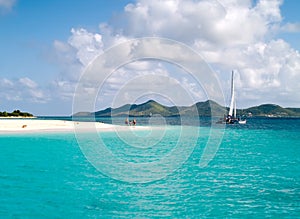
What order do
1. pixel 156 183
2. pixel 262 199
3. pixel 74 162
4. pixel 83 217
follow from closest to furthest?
pixel 83 217, pixel 262 199, pixel 156 183, pixel 74 162

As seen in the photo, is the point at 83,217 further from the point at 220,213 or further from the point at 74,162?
the point at 74,162

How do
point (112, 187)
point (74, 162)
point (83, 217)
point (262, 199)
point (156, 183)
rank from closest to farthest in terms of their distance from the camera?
point (83, 217), point (262, 199), point (112, 187), point (156, 183), point (74, 162)

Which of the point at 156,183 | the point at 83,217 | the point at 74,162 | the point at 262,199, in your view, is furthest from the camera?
the point at 74,162

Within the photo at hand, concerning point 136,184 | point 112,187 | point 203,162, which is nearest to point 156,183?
point 136,184

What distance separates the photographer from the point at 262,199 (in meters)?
20.5

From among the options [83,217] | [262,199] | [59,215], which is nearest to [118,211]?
[83,217]

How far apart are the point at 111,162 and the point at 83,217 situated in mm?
18027

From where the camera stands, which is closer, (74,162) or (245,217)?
(245,217)

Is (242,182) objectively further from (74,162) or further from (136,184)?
(74,162)

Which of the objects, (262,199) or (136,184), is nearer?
(262,199)

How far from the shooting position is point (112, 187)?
23.4 metres

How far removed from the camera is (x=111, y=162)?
35031mm

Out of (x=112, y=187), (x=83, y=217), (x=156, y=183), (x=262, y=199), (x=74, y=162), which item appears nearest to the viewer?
(x=83, y=217)

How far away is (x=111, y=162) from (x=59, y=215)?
58.8ft
